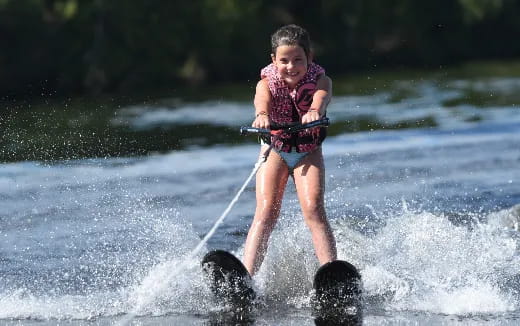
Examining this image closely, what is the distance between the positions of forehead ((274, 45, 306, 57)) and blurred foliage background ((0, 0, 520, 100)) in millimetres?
20665

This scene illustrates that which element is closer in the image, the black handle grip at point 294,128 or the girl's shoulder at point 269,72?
the black handle grip at point 294,128

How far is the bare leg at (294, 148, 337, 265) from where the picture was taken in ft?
23.5

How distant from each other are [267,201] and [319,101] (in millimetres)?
790

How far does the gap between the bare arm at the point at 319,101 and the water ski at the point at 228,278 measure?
1007 mm

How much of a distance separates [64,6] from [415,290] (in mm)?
28266

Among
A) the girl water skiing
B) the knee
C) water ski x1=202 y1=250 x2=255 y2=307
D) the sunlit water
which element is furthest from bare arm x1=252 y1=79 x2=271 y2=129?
the sunlit water

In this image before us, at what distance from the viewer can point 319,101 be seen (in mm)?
7074

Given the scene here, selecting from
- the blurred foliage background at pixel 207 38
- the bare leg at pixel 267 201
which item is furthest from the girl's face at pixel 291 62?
the blurred foliage background at pixel 207 38

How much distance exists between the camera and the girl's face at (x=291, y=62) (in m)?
7.05

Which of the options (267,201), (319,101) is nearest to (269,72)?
(319,101)

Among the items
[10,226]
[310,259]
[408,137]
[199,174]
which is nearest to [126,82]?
[408,137]

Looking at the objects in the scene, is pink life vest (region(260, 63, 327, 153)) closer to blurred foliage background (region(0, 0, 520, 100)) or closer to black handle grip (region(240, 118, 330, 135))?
black handle grip (region(240, 118, 330, 135))

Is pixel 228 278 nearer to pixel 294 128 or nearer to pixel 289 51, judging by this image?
pixel 294 128

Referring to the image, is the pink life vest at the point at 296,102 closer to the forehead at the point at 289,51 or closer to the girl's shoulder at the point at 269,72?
the girl's shoulder at the point at 269,72
